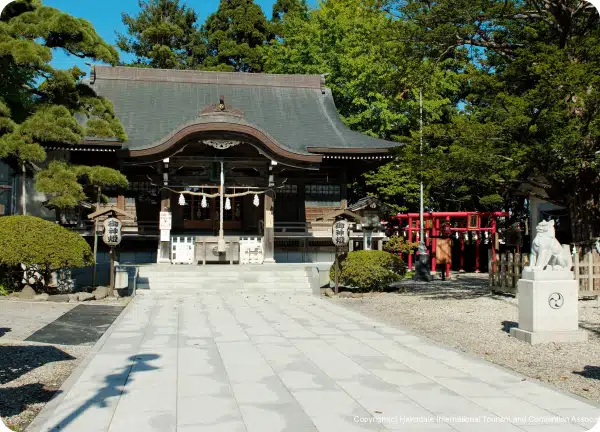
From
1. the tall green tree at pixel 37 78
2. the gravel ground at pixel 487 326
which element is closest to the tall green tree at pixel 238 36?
the tall green tree at pixel 37 78

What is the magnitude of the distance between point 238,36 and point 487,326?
105ft

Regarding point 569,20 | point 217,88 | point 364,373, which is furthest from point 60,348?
point 217,88

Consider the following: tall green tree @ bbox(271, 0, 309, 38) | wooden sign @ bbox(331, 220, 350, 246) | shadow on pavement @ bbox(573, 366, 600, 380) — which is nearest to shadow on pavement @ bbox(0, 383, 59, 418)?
shadow on pavement @ bbox(573, 366, 600, 380)

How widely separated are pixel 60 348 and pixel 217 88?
20457 millimetres

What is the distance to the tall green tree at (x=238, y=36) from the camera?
1449 inches

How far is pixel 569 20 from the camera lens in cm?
1338

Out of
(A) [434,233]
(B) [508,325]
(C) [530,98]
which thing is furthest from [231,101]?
(B) [508,325]

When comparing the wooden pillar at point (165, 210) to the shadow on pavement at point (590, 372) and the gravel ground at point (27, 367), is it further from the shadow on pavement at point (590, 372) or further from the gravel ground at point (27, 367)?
the shadow on pavement at point (590, 372)

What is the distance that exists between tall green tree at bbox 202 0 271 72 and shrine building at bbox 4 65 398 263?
10.1 m

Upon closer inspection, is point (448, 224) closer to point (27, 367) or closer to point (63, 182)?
point (63, 182)

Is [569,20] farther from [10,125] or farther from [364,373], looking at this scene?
[10,125]

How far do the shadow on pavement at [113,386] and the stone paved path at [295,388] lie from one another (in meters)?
0.01

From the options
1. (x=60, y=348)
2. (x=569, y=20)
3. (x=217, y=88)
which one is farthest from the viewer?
(x=217, y=88)

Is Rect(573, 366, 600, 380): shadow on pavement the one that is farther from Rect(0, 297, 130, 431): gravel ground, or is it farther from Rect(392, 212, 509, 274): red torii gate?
Rect(392, 212, 509, 274): red torii gate
